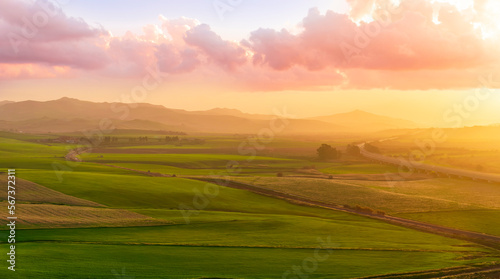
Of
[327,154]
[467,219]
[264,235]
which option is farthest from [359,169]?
[264,235]

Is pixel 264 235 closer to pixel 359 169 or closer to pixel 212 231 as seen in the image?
pixel 212 231

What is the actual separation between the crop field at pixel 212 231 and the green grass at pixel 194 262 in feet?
0.31

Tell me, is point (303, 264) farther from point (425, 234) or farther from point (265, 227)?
point (425, 234)

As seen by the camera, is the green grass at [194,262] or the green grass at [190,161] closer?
the green grass at [194,262]

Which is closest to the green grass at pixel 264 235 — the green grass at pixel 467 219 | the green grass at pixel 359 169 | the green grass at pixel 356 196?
the green grass at pixel 467 219

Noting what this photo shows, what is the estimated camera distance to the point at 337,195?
279ft

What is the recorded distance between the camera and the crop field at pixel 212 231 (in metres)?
37.8

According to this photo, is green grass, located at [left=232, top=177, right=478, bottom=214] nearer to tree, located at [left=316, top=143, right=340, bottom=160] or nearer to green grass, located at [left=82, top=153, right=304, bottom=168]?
green grass, located at [left=82, top=153, right=304, bottom=168]

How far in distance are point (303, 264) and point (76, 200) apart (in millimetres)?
42184

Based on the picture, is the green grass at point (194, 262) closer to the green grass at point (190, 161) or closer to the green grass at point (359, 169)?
the green grass at point (359, 169)

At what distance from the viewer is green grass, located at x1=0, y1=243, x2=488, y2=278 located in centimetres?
3444

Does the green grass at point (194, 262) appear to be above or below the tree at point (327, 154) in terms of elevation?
below

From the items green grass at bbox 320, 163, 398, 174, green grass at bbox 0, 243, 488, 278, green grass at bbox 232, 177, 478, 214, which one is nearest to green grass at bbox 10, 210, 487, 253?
green grass at bbox 0, 243, 488, 278

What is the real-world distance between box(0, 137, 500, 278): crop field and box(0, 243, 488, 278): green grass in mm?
93
